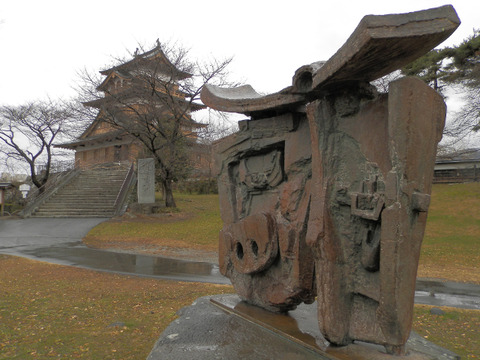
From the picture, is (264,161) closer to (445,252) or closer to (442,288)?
(442,288)

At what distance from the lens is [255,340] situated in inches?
153

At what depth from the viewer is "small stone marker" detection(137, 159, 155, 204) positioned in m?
19.0

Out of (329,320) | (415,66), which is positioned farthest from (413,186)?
(415,66)

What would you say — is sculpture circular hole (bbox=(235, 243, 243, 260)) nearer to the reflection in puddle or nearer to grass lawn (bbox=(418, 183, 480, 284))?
the reflection in puddle

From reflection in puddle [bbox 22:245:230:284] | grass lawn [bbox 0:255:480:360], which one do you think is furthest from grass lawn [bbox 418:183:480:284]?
reflection in puddle [bbox 22:245:230:284]

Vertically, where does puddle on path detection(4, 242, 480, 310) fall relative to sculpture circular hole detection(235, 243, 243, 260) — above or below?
below

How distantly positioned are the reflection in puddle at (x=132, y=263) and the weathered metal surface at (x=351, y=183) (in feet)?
14.7

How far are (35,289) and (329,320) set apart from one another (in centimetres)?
642

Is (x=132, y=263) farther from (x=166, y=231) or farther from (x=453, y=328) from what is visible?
(x=453, y=328)

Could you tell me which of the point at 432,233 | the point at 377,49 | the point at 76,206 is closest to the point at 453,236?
the point at 432,233

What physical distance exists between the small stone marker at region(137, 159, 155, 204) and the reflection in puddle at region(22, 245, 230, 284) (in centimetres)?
662

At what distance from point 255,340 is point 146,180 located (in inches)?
638

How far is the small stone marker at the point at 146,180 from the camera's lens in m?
19.0

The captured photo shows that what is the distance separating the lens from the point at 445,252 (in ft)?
39.5
